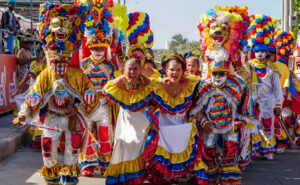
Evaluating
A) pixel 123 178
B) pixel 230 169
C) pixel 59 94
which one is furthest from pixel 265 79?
pixel 59 94

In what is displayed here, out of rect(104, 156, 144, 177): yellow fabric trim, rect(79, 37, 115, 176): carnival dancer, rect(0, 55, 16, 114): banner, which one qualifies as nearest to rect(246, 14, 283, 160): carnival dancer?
rect(79, 37, 115, 176): carnival dancer

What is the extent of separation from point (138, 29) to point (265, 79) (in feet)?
8.36

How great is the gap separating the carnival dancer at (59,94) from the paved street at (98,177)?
80 cm

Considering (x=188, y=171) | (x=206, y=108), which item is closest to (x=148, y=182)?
(x=188, y=171)

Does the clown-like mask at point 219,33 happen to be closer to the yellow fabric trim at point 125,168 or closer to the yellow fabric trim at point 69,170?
the yellow fabric trim at point 125,168

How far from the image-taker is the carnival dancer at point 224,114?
253 inches

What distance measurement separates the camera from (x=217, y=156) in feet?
22.1

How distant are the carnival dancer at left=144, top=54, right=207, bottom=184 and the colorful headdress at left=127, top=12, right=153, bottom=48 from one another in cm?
292

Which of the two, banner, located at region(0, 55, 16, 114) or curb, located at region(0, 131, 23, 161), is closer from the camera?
curb, located at region(0, 131, 23, 161)

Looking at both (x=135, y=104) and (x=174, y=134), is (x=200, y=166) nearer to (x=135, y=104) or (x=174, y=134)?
(x=174, y=134)

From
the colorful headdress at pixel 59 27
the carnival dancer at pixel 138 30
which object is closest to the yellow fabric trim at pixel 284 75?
the carnival dancer at pixel 138 30

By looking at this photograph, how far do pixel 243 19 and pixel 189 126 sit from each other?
1.89 m

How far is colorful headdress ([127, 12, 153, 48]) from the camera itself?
920cm

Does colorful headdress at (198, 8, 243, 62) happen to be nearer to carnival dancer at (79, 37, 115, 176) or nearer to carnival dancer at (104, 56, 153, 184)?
carnival dancer at (104, 56, 153, 184)
